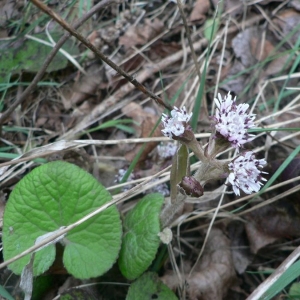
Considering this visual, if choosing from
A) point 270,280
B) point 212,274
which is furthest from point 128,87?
point 270,280

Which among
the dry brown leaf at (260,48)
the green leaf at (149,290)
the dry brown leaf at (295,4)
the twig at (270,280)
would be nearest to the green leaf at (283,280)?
the twig at (270,280)

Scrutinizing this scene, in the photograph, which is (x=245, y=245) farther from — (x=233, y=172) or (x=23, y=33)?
(x=23, y=33)

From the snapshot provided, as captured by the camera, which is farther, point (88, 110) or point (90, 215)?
point (88, 110)

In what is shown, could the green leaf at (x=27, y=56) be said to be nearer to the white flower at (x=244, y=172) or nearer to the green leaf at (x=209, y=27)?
the green leaf at (x=209, y=27)

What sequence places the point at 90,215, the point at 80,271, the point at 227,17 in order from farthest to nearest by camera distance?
the point at 227,17
the point at 80,271
the point at 90,215

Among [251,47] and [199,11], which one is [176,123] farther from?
[199,11]

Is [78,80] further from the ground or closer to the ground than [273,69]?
further from the ground

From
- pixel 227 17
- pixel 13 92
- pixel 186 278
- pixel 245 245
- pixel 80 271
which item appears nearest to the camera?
pixel 80 271

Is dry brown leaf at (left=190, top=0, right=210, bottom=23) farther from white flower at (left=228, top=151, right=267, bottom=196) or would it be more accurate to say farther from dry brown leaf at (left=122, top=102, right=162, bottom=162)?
white flower at (left=228, top=151, right=267, bottom=196)

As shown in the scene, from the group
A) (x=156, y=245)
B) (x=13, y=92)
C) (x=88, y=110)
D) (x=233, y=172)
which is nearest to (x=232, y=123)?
(x=233, y=172)
